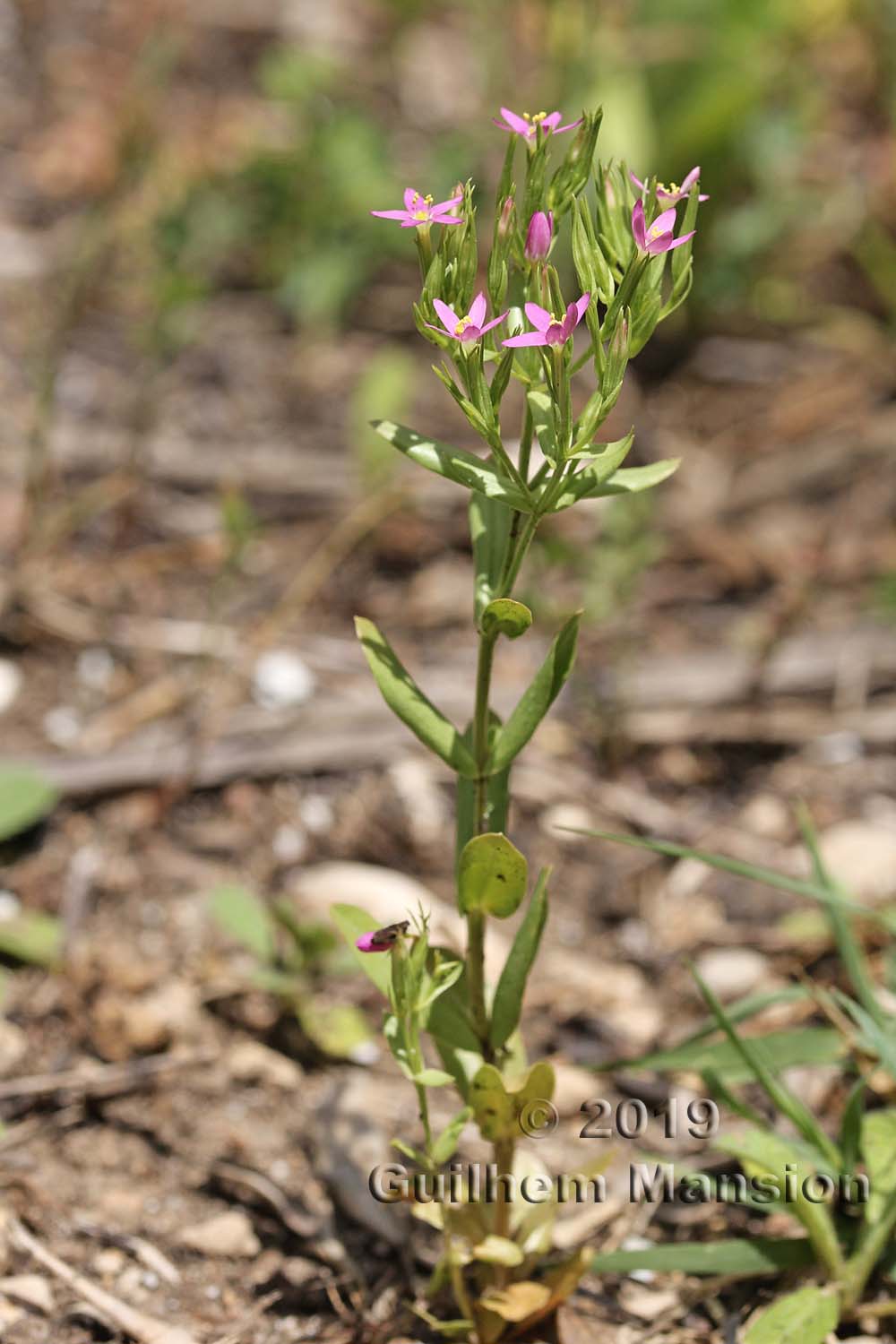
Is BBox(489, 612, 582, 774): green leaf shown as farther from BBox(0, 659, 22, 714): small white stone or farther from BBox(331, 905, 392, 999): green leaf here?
BBox(0, 659, 22, 714): small white stone

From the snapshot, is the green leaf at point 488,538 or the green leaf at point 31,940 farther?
the green leaf at point 31,940

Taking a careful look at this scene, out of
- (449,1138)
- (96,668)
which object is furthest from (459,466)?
(96,668)

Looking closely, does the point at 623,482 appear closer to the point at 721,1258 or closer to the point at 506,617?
the point at 506,617

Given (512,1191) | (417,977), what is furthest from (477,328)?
(512,1191)

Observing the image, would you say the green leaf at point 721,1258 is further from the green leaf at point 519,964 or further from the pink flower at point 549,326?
the pink flower at point 549,326

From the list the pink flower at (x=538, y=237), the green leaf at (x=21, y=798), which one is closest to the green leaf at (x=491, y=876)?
the pink flower at (x=538, y=237)

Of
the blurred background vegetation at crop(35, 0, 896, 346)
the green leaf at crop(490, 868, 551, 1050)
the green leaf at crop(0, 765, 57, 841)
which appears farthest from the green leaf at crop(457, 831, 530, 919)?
the blurred background vegetation at crop(35, 0, 896, 346)

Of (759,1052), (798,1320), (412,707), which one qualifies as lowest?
(798,1320)
